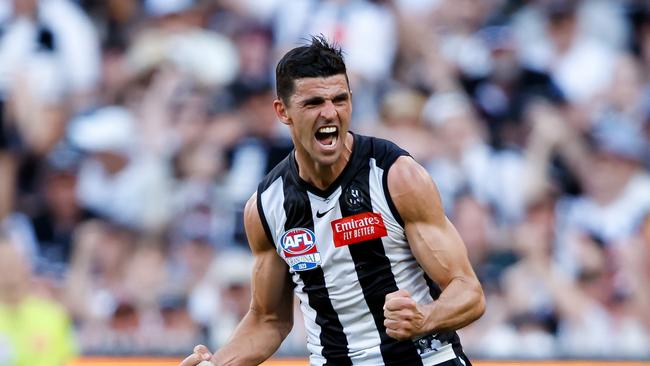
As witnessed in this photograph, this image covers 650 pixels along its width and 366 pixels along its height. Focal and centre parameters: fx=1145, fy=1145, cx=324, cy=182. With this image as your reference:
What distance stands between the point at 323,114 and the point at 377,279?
0.71m

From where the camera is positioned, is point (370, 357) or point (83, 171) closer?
point (370, 357)

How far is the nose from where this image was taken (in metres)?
4.55

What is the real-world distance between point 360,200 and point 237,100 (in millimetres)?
5177

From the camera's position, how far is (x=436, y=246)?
14.7ft

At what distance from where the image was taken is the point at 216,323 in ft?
→ 29.7

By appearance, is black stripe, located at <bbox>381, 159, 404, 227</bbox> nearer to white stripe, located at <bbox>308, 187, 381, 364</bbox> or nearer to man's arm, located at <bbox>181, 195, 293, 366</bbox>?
white stripe, located at <bbox>308, 187, 381, 364</bbox>

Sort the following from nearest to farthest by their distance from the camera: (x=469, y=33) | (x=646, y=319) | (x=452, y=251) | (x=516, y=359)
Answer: (x=452, y=251)
(x=516, y=359)
(x=646, y=319)
(x=469, y=33)

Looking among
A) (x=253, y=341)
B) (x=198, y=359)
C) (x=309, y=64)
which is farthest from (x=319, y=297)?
(x=309, y=64)

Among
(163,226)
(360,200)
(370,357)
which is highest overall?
(163,226)

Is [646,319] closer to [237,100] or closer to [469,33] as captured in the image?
[469,33]

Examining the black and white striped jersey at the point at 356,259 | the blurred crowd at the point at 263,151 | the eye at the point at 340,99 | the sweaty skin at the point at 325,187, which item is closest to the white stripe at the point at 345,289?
the black and white striped jersey at the point at 356,259

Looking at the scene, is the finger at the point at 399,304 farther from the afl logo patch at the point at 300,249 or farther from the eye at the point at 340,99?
the eye at the point at 340,99

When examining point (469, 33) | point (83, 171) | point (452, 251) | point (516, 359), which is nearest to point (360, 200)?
point (452, 251)

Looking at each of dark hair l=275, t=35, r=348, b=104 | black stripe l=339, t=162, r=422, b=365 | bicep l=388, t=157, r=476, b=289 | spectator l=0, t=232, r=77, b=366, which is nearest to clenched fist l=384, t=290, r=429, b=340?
bicep l=388, t=157, r=476, b=289
